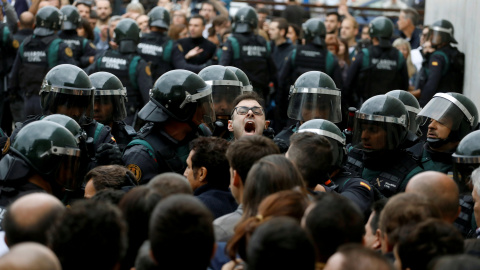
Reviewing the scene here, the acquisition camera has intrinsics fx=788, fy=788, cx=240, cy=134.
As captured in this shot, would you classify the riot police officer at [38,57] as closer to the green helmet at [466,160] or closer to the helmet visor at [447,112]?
the helmet visor at [447,112]

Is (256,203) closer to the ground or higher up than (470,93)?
higher up

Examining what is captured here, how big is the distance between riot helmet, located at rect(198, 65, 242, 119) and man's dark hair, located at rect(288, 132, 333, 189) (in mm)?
2413

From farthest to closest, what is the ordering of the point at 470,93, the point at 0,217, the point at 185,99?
the point at 470,93
the point at 185,99
the point at 0,217

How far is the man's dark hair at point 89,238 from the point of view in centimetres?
328

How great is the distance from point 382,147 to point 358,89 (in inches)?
231

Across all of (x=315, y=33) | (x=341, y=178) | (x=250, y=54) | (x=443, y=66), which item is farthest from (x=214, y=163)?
(x=315, y=33)

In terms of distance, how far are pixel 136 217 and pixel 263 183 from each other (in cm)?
67

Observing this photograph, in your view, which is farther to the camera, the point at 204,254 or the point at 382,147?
the point at 382,147

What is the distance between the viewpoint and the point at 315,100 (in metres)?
7.48

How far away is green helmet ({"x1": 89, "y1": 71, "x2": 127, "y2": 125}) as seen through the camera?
741 centimetres

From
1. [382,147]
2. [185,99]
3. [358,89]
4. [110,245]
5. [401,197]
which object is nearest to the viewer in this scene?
[110,245]

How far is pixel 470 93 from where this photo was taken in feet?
37.4

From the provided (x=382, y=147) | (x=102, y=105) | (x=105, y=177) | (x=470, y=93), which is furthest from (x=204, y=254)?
(x=470, y=93)

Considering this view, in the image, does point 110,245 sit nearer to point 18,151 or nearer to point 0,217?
point 0,217
